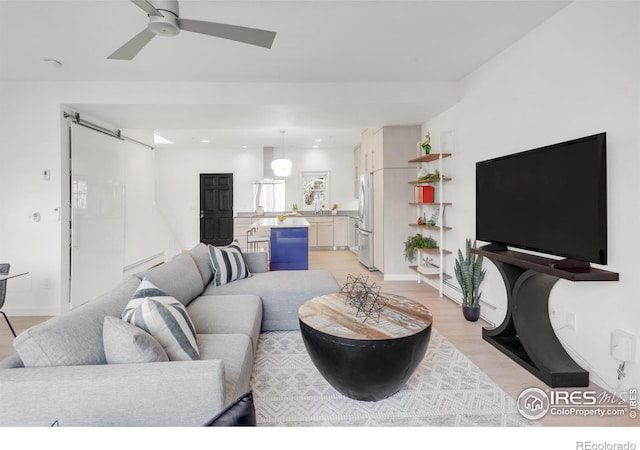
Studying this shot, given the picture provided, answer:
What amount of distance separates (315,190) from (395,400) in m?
7.15

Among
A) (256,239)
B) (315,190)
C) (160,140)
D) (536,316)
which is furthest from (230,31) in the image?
(315,190)

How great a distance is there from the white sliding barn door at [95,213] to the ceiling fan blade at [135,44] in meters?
2.26

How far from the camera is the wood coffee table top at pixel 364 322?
73.2 inches

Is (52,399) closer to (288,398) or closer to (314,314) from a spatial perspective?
(288,398)

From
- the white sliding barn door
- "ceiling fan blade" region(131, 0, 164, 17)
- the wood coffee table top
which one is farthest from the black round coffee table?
the white sliding barn door

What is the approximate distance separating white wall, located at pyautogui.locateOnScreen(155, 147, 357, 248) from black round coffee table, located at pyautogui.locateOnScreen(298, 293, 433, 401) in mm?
6903

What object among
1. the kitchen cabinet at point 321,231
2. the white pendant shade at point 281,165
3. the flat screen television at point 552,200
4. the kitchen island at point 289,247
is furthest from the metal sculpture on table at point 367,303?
the kitchen cabinet at point 321,231

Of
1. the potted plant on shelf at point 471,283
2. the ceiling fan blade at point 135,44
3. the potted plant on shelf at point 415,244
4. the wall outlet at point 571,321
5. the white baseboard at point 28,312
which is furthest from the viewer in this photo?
the potted plant on shelf at point 415,244

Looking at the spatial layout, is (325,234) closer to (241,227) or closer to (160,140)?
(241,227)

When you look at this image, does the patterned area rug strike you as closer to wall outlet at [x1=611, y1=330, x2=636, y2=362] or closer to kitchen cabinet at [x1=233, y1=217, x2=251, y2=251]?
wall outlet at [x1=611, y1=330, x2=636, y2=362]

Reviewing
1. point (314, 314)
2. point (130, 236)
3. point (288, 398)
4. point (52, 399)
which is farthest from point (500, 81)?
point (130, 236)

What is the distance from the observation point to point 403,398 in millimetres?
1995

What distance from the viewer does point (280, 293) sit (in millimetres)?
2994

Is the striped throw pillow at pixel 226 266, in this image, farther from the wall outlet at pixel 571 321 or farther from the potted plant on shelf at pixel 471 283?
the wall outlet at pixel 571 321
